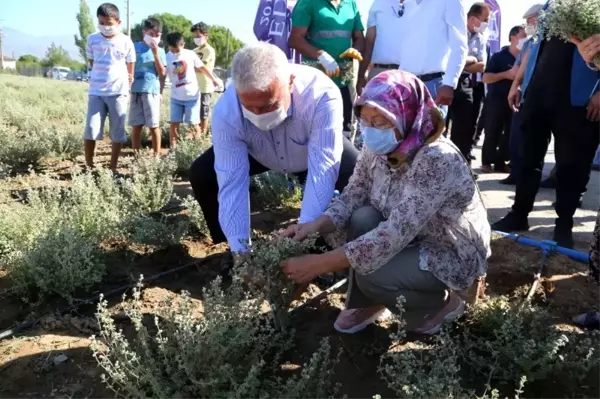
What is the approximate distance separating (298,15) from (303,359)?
8.98 ft

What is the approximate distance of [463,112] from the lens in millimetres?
5023

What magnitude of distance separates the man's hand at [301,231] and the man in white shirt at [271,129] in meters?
0.10

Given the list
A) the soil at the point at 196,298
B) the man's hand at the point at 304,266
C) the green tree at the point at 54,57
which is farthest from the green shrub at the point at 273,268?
the green tree at the point at 54,57

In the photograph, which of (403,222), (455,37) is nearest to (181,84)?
(455,37)

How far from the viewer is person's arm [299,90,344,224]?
2.36 meters

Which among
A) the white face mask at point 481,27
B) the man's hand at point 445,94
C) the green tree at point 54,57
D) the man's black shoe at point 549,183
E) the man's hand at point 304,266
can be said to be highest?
the white face mask at point 481,27

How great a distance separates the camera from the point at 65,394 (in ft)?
6.48

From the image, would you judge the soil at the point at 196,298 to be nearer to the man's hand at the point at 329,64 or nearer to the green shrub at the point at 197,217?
the green shrub at the point at 197,217

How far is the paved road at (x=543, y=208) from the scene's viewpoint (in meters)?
3.85

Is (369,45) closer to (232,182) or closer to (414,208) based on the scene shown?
(232,182)

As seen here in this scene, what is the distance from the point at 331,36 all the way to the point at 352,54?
25cm

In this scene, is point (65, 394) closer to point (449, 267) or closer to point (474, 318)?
point (449, 267)

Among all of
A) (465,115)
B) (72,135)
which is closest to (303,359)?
(465,115)

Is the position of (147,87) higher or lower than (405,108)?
lower
